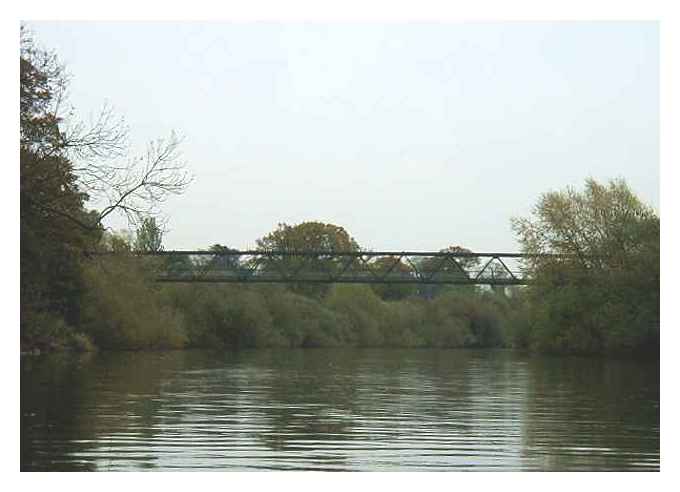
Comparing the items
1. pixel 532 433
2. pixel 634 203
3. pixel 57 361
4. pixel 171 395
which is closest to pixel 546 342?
pixel 634 203

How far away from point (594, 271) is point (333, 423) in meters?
37.4

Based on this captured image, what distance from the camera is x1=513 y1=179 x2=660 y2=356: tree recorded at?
51.6 m

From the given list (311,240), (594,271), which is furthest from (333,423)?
(311,240)

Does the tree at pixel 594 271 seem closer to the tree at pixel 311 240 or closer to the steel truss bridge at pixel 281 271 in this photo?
the steel truss bridge at pixel 281 271

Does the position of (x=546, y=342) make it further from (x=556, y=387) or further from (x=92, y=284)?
(x=556, y=387)

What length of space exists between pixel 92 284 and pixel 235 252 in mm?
13678

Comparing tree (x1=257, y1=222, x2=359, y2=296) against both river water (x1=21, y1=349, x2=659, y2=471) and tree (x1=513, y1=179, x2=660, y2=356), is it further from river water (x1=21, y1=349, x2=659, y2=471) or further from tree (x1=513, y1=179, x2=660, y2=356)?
river water (x1=21, y1=349, x2=659, y2=471)

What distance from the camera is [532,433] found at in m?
17.0

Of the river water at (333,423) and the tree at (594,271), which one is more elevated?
the tree at (594,271)

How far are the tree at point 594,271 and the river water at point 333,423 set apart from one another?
19.3 m

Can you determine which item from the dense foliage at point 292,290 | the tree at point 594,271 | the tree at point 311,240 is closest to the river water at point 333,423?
the dense foliage at point 292,290

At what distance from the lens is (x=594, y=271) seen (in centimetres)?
5362

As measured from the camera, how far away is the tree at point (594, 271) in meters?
51.6

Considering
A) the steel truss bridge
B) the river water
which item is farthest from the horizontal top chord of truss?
the river water
